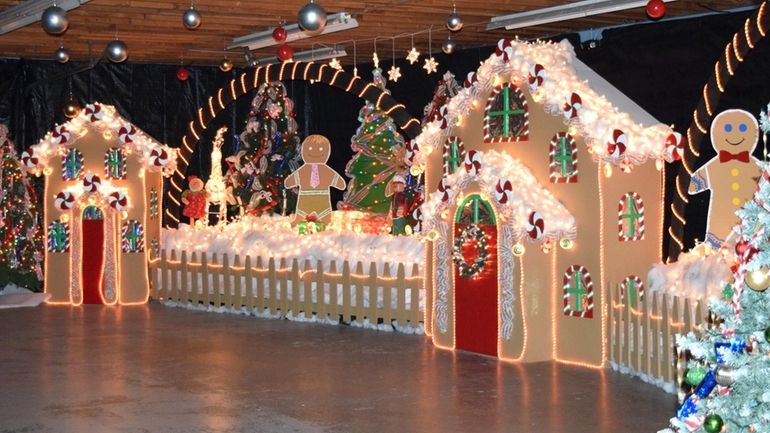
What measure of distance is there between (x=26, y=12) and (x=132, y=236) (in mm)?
3761

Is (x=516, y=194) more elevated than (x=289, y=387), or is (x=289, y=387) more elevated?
(x=516, y=194)

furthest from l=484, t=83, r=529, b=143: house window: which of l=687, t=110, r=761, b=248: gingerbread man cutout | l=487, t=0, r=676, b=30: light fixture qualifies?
l=687, t=110, r=761, b=248: gingerbread man cutout

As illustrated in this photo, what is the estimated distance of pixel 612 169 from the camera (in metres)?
8.94

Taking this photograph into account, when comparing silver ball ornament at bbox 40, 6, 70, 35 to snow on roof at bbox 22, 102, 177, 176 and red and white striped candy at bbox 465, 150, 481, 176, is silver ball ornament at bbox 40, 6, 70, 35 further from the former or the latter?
snow on roof at bbox 22, 102, 177, 176

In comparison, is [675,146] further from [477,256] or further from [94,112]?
[94,112]

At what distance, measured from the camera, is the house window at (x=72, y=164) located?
1341 cm

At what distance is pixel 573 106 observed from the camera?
896cm

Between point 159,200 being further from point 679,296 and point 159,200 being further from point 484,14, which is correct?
point 679,296

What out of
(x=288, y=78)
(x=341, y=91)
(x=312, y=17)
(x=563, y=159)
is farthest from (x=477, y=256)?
(x=341, y=91)

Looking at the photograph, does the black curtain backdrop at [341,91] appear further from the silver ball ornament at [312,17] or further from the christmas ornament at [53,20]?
the christmas ornament at [53,20]

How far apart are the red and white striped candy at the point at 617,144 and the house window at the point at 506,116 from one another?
2.86 ft

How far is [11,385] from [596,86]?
5266 millimetres

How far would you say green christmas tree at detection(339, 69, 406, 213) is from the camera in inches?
556

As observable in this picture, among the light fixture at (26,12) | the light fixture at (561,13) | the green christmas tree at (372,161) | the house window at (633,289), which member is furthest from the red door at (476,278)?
the green christmas tree at (372,161)
